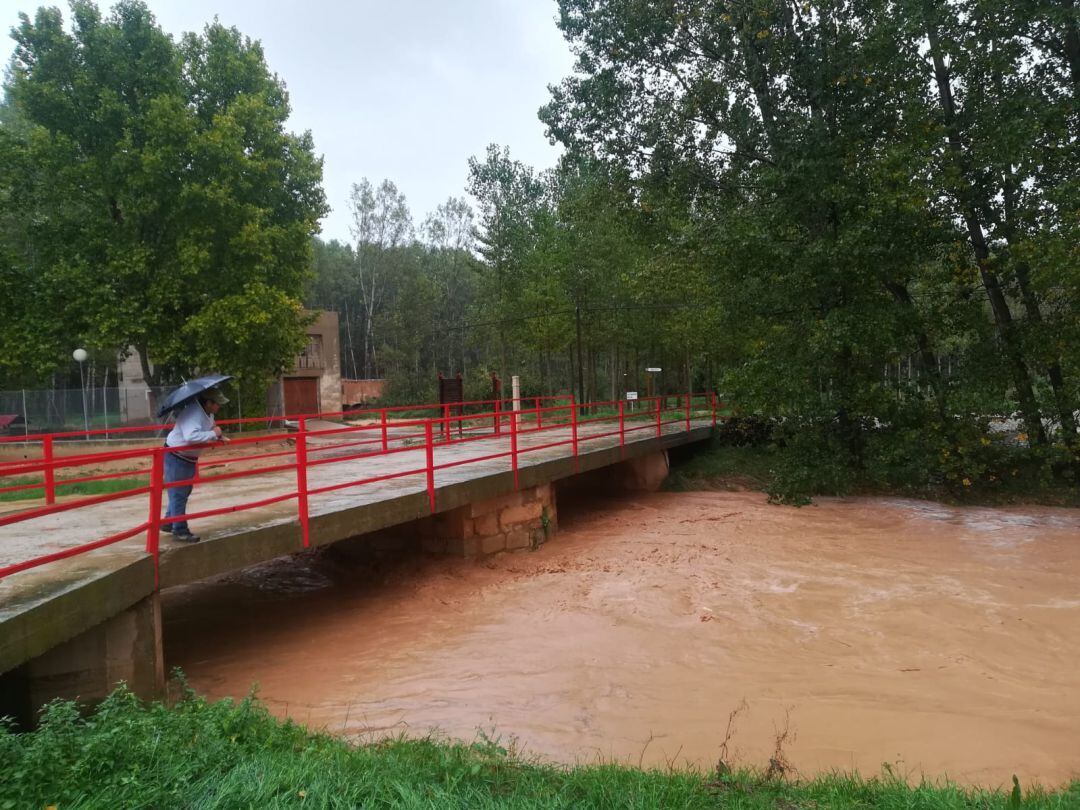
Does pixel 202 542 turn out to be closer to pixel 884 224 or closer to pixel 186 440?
pixel 186 440

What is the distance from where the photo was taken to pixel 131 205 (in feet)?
67.5

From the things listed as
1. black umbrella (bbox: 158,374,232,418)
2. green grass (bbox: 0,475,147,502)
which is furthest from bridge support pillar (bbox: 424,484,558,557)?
green grass (bbox: 0,475,147,502)

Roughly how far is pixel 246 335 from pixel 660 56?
13497mm

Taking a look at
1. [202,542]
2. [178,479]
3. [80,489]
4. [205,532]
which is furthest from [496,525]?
[80,489]

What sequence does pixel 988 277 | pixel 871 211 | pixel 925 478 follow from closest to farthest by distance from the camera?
pixel 871 211 < pixel 988 277 < pixel 925 478

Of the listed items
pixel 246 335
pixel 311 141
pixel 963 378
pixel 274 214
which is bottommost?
pixel 963 378

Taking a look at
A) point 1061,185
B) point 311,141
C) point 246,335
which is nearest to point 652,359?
point 311,141

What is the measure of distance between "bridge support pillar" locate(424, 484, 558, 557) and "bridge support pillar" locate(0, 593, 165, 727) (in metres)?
4.71

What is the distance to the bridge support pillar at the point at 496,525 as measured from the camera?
393 inches

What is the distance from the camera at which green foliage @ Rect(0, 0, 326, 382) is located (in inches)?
797

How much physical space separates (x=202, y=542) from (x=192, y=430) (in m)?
0.94

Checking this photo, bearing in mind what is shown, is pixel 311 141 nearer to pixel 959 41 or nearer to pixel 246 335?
pixel 246 335

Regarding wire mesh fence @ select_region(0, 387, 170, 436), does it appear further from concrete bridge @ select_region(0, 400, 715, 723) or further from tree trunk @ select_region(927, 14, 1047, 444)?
tree trunk @ select_region(927, 14, 1047, 444)

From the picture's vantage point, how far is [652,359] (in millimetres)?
37750
